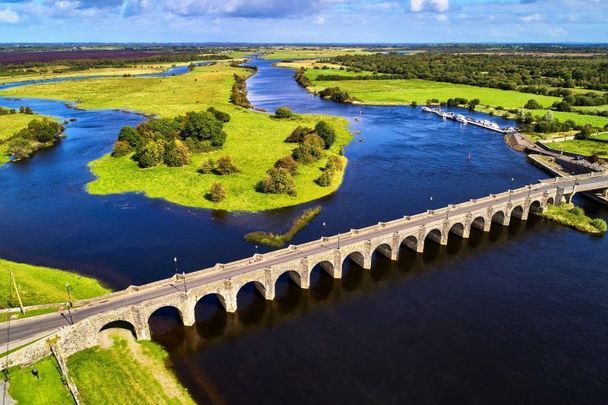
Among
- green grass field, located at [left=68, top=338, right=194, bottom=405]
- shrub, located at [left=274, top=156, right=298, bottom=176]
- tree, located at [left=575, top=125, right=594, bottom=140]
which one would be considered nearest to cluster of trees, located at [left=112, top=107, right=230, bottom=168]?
shrub, located at [left=274, top=156, right=298, bottom=176]

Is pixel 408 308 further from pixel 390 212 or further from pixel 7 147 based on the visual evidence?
pixel 7 147

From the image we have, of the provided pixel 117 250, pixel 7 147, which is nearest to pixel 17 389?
pixel 117 250

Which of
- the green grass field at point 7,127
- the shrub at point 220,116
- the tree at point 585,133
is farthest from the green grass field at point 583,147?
the green grass field at point 7,127

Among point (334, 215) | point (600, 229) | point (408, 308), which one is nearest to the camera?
point (408, 308)

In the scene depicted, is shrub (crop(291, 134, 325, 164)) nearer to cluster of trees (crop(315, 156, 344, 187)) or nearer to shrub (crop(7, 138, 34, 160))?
cluster of trees (crop(315, 156, 344, 187))

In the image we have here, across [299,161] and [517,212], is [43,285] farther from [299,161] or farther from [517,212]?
[517,212]

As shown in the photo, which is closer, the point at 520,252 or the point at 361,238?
the point at 361,238

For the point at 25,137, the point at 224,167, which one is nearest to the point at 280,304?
the point at 224,167
